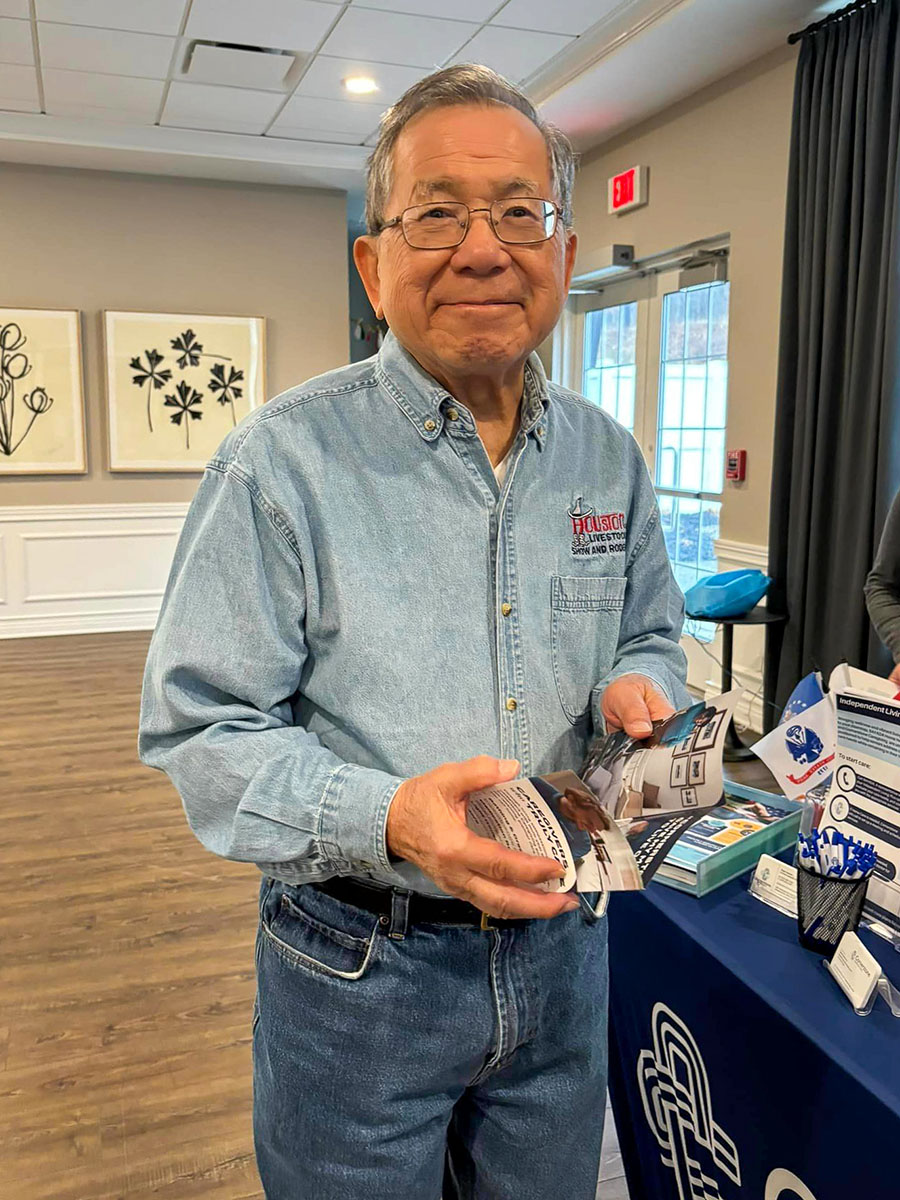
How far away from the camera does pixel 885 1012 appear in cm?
110

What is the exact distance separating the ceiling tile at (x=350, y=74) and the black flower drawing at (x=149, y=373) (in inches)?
89.2

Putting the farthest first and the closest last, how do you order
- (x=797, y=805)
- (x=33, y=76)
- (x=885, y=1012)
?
1. (x=33, y=76)
2. (x=797, y=805)
3. (x=885, y=1012)

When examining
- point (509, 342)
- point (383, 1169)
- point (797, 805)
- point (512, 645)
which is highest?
point (509, 342)

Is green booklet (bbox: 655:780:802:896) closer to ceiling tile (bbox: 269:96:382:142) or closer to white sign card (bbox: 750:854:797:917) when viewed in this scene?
white sign card (bbox: 750:854:797:917)

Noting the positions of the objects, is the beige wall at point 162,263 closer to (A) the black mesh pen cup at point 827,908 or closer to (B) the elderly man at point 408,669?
(B) the elderly man at point 408,669

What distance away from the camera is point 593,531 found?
3.52 ft

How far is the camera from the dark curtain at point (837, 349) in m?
3.60

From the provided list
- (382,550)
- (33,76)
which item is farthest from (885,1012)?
(33,76)

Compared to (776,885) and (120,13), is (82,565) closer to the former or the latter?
(120,13)

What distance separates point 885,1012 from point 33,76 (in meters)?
5.67

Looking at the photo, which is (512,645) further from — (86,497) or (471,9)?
(86,497)

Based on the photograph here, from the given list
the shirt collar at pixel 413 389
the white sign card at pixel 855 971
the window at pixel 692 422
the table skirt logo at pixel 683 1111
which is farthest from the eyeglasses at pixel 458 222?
the window at pixel 692 422

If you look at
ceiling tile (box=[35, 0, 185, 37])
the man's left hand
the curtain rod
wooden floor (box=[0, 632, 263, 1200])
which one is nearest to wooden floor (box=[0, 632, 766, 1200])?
wooden floor (box=[0, 632, 263, 1200])

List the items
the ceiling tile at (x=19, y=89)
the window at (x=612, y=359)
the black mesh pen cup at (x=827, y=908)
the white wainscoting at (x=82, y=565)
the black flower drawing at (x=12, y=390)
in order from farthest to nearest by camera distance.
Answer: the white wainscoting at (x=82, y=565) → the black flower drawing at (x=12, y=390) → the window at (x=612, y=359) → the ceiling tile at (x=19, y=89) → the black mesh pen cup at (x=827, y=908)
